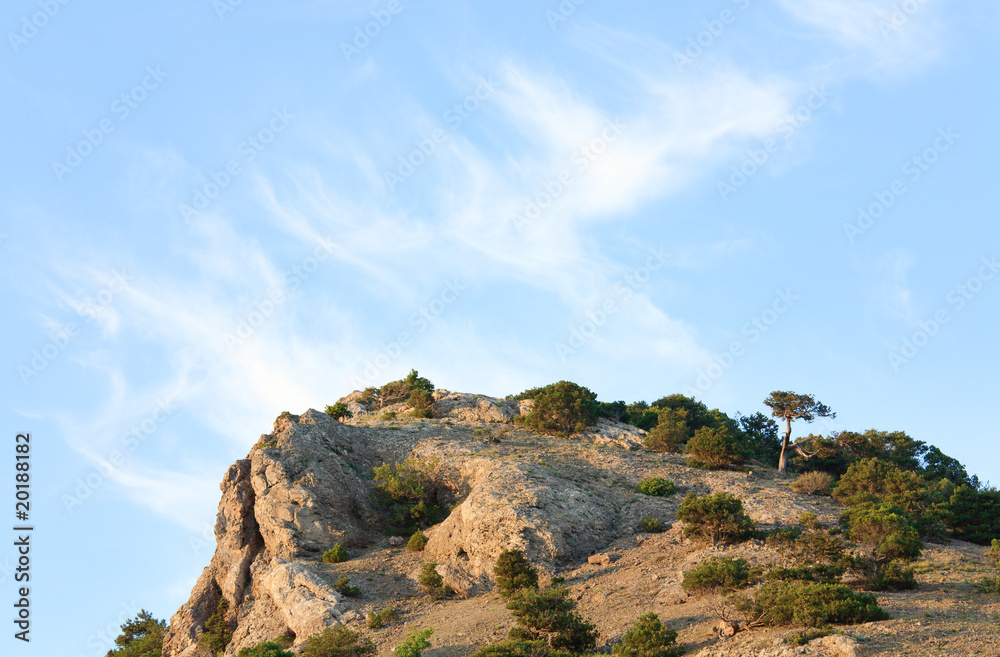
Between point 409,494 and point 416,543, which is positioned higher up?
point 409,494

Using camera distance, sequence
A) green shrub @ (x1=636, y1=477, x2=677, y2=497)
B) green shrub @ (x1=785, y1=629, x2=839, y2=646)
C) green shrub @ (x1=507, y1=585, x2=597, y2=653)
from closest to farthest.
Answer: green shrub @ (x1=785, y1=629, x2=839, y2=646)
green shrub @ (x1=507, y1=585, x2=597, y2=653)
green shrub @ (x1=636, y1=477, x2=677, y2=497)

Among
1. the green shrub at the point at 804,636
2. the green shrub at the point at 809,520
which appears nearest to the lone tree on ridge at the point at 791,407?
the green shrub at the point at 809,520

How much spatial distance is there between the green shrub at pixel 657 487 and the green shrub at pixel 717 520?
7.50 meters

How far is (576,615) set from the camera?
1409 inches

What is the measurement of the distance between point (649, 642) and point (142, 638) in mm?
39525

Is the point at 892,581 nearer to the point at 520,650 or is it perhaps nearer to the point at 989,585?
the point at 989,585

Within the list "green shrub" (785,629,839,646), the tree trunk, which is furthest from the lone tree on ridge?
"green shrub" (785,629,839,646)

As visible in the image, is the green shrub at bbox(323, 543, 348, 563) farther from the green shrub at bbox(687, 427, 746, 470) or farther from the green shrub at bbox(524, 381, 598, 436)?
the green shrub at bbox(687, 427, 746, 470)

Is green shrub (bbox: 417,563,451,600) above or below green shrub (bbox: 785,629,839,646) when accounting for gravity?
above

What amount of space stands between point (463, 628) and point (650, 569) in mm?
10941

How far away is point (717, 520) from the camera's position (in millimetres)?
45031

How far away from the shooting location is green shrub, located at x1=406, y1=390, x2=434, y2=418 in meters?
69.8

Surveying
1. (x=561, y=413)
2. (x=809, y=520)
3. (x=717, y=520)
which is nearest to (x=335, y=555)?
(x=717, y=520)

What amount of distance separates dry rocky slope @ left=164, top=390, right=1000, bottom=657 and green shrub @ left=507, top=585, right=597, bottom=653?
4.54ft
